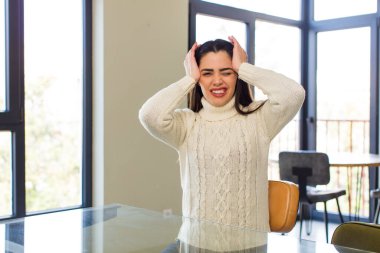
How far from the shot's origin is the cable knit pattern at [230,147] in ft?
5.57

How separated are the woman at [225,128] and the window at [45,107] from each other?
1.51m

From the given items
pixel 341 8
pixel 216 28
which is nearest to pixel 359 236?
pixel 216 28

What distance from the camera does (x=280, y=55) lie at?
16.6 feet

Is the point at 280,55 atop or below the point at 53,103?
atop

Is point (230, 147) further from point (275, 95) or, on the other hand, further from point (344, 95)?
point (344, 95)

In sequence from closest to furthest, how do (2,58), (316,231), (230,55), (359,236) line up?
(359,236)
(230,55)
(2,58)
(316,231)

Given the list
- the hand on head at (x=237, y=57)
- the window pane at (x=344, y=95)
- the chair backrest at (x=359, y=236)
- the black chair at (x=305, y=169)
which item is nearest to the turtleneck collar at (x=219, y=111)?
the hand on head at (x=237, y=57)

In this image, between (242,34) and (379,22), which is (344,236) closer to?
(242,34)

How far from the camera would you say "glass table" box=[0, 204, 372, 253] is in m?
1.35

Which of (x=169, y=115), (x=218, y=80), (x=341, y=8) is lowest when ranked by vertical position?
(x=169, y=115)

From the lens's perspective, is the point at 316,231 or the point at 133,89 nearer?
the point at 133,89

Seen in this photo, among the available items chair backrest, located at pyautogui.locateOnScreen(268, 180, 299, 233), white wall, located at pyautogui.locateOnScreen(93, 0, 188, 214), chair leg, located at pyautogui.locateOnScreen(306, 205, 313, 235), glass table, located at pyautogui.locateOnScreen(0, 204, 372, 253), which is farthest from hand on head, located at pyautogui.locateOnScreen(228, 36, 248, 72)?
chair leg, located at pyautogui.locateOnScreen(306, 205, 313, 235)

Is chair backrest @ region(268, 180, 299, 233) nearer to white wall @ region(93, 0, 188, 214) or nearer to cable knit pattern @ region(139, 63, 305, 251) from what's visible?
cable knit pattern @ region(139, 63, 305, 251)

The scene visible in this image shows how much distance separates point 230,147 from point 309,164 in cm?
191
